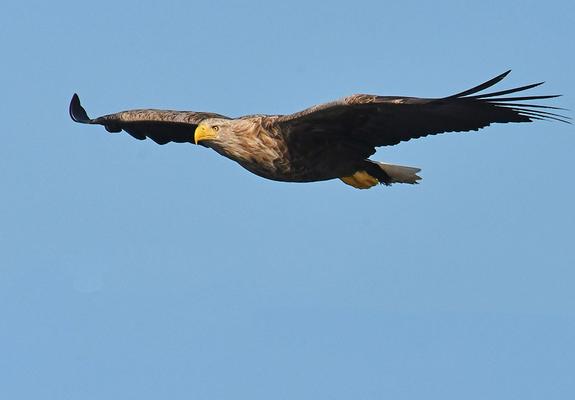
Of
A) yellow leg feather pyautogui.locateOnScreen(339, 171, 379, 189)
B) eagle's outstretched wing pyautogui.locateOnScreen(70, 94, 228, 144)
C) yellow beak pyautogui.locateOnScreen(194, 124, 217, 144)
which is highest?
eagle's outstretched wing pyautogui.locateOnScreen(70, 94, 228, 144)

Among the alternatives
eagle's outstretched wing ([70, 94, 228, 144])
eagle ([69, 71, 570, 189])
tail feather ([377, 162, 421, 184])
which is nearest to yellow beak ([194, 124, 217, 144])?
eagle ([69, 71, 570, 189])

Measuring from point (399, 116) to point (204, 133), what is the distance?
6.59 ft

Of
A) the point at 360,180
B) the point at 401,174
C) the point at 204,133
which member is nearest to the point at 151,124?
the point at 204,133

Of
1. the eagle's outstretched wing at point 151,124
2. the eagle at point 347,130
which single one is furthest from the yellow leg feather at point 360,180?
the eagle's outstretched wing at point 151,124

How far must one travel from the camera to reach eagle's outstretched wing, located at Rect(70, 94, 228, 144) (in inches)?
554

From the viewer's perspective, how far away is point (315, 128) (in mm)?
11758

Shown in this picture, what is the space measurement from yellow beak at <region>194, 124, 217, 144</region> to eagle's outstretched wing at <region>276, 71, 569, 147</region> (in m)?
0.80

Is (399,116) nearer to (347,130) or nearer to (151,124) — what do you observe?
(347,130)

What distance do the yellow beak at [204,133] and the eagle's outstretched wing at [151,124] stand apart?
130cm

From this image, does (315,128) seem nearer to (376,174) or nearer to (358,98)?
(358,98)

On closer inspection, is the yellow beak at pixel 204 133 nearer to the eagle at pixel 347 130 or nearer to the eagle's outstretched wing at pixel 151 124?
the eagle at pixel 347 130

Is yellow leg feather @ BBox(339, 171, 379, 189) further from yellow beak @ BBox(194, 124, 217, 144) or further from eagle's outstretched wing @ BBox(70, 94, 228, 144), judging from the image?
eagle's outstretched wing @ BBox(70, 94, 228, 144)

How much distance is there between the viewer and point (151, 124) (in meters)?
14.4

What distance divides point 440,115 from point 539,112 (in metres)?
0.84
